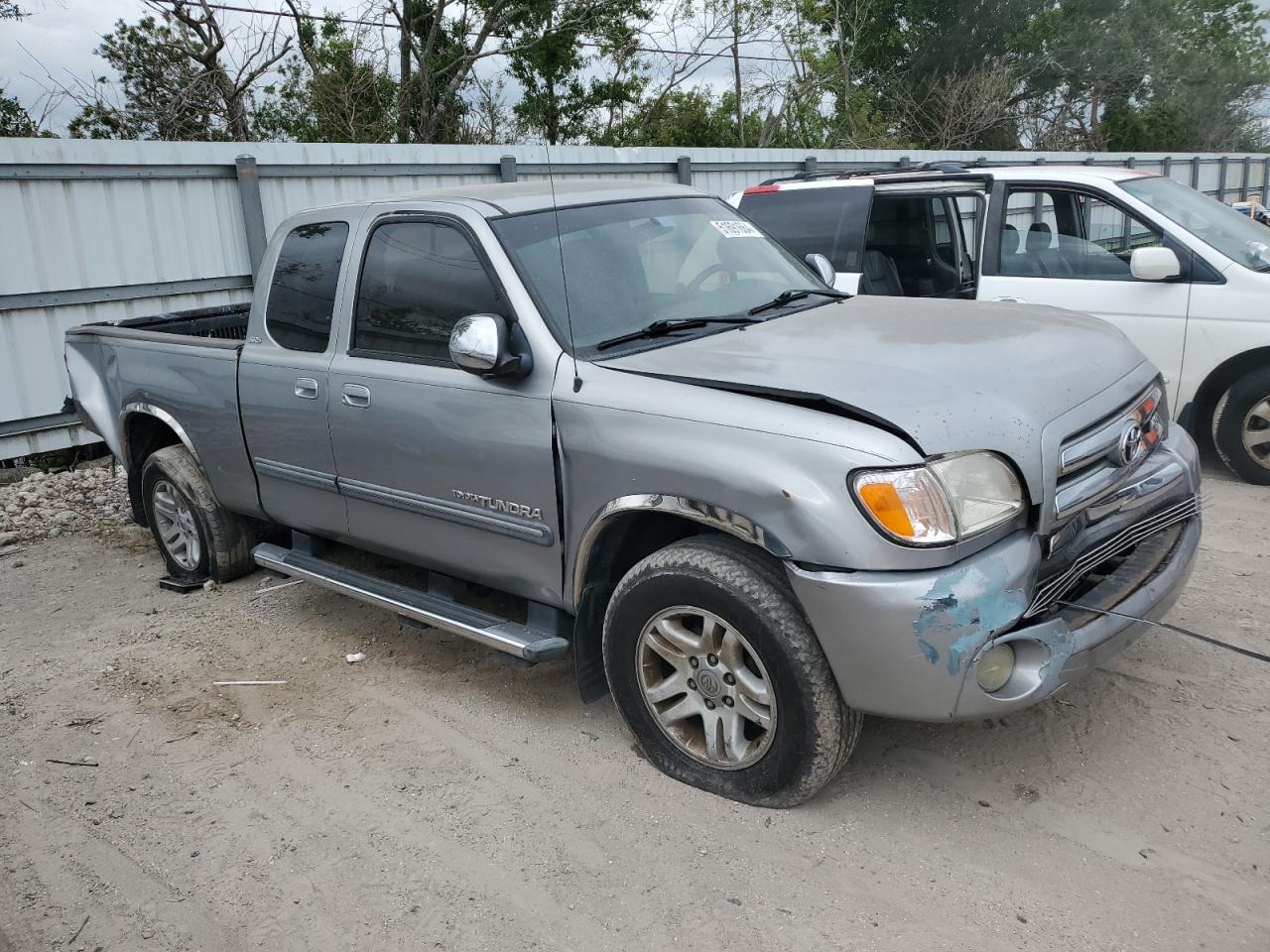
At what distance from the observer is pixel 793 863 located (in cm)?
311

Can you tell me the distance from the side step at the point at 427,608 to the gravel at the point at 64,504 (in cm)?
293

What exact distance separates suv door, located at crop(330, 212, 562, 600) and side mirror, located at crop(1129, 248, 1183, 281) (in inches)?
168

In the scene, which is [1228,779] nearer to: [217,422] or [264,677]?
[264,677]

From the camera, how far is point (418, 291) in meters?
4.20

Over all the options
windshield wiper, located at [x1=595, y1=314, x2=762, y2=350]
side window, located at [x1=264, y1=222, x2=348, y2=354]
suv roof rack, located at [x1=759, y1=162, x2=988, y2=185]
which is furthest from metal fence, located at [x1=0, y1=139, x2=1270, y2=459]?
windshield wiper, located at [x1=595, y1=314, x2=762, y2=350]

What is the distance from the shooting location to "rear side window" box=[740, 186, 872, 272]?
23.9 ft

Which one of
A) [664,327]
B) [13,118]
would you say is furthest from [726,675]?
[13,118]

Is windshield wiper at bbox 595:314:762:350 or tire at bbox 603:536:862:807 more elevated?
windshield wiper at bbox 595:314:762:350

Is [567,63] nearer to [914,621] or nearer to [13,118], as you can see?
[13,118]

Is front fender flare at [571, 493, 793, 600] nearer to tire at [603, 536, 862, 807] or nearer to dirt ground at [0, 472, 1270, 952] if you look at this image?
tire at [603, 536, 862, 807]

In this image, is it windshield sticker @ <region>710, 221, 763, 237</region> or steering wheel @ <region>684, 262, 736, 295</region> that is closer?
steering wheel @ <region>684, 262, 736, 295</region>

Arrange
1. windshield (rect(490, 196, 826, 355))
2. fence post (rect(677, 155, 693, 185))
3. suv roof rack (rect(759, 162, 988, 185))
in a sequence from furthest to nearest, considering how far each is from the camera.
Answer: fence post (rect(677, 155, 693, 185)) < suv roof rack (rect(759, 162, 988, 185)) < windshield (rect(490, 196, 826, 355))

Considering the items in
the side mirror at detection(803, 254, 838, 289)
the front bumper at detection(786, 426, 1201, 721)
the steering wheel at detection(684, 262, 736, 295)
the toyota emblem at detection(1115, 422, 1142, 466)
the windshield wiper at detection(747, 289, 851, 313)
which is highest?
the steering wheel at detection(684, 262, 736, 295)

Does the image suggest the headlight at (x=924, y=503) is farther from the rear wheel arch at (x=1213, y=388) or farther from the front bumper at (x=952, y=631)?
the rear wheel arch at (x=1213, y=388)
